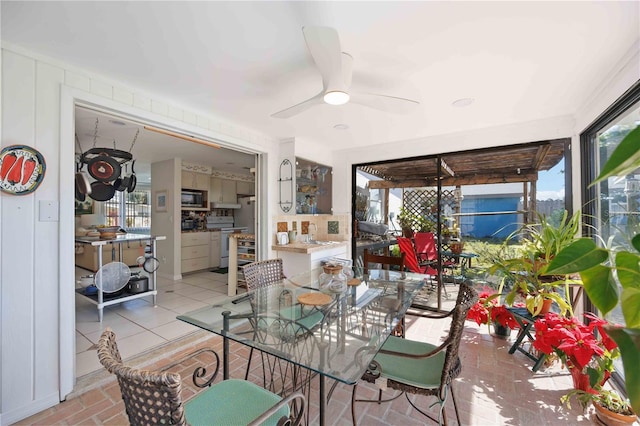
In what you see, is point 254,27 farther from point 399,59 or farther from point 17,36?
point 17,36

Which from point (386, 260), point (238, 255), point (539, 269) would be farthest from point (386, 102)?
point (238, 255)

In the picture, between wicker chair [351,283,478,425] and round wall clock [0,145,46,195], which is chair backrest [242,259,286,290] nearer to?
wicker chair [351,283,478,425]

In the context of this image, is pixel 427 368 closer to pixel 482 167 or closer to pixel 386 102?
pixel 386 102

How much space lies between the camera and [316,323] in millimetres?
1667

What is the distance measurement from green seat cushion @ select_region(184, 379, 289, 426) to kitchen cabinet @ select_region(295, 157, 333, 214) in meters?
2.54

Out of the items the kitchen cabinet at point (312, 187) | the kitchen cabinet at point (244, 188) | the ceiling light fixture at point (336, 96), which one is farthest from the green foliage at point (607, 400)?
the kitchen cabinet at point (244, 188)

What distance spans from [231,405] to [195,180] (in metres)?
5.38

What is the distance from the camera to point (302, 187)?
3824 millimetres

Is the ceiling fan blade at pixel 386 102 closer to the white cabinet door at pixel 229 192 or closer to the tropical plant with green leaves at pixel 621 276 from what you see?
the tropical plant with green leaves at pixel 621 276

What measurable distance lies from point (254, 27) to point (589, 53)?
207 cm

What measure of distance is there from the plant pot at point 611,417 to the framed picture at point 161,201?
6.08 m

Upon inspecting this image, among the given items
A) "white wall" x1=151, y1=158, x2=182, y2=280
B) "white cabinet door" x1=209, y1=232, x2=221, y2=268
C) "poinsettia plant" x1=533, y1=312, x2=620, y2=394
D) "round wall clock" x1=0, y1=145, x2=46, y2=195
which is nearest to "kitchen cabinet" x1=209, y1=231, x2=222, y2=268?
"white cabinet door" x1=209, y1=232, x2=221, y2=268

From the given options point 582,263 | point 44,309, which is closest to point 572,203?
point 582,263

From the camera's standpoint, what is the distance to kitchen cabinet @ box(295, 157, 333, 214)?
12.4 feet
